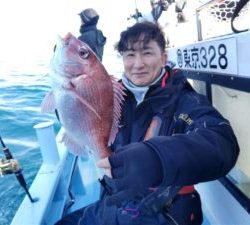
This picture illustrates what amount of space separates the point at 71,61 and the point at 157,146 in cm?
64

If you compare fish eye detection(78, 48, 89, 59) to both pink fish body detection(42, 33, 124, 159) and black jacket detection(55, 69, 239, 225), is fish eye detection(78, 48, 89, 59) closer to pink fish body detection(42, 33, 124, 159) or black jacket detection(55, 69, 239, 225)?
pink fish body detection(42, 33, 124, 159)

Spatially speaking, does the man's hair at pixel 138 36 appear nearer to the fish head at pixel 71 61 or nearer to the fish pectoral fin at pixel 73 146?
the fish head at pixel 71 61

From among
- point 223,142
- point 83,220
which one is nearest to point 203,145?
point 223,142

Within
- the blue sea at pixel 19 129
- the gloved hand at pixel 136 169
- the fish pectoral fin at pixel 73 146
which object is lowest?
the blue sea at pixel 19 129

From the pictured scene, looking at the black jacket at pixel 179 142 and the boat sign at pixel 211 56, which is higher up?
the boat sign at pixel 211 56

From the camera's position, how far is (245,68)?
1.70 m

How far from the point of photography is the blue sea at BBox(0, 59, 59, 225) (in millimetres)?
4230

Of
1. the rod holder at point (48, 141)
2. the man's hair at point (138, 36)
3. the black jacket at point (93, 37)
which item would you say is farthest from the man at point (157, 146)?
the black jacket at point (93, 37)

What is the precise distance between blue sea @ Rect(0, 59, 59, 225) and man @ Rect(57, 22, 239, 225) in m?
0.52

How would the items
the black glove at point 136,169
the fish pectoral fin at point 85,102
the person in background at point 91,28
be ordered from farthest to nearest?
1. the person in background at point 91,28
2. the fish pectoral fin at point 85,102
3. the black glove at point 136,169

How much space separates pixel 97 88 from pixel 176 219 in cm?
87

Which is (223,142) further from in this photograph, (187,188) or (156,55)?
(156,55)

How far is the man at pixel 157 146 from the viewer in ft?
3.68

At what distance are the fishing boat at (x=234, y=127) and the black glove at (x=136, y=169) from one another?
0.82m
